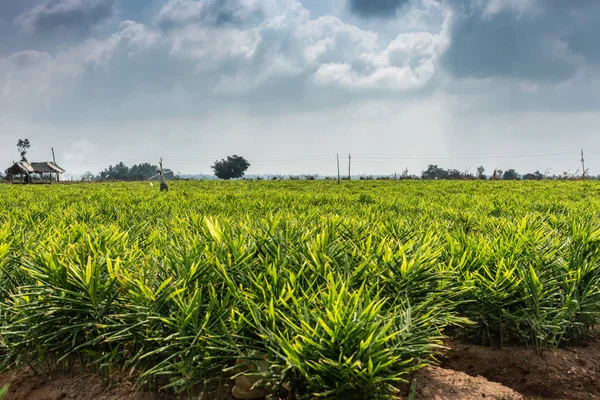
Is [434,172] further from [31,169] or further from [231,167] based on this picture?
[31,169]

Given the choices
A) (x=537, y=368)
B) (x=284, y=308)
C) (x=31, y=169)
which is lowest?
(x=537, y=368)

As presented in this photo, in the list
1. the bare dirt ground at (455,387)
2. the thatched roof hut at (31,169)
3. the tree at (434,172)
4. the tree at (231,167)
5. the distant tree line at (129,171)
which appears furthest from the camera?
the distant tree line at (129,171)

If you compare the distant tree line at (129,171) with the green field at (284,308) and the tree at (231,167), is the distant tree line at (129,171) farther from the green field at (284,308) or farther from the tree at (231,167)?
the green field at (284,308)

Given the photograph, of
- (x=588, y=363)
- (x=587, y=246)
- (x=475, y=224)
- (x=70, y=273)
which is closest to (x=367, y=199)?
(x=475, y=224)

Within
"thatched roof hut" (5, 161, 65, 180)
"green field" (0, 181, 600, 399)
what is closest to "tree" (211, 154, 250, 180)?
"thatched roof hut" (5, 161, 65, 180)

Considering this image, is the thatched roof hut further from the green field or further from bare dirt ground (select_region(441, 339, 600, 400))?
bare dirt ground (select_region(441, 339, 600, 400))

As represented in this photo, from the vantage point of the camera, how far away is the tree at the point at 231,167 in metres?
108

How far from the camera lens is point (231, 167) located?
108062 mm

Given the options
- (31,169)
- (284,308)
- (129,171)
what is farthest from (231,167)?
(284,308)

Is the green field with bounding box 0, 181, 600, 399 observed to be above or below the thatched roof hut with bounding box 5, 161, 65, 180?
below

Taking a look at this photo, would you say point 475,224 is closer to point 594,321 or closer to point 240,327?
point 594,321

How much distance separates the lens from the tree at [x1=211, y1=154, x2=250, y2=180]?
353 ft

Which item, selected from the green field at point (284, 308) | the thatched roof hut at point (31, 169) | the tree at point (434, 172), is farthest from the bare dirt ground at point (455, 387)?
the tree at point (434, 172)

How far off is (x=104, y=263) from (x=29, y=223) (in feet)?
10.8
